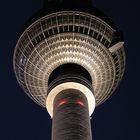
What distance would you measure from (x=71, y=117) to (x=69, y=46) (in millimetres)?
8153

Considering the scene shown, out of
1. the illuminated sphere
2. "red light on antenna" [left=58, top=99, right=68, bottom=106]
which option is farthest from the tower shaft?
the illuminated sphere

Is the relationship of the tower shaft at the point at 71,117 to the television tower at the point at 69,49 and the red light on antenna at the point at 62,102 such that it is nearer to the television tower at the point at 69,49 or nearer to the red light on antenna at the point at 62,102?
the red light on antenna at the point at 62,102

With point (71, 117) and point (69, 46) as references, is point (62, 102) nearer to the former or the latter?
point (71, 117)

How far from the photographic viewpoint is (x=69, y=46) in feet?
104

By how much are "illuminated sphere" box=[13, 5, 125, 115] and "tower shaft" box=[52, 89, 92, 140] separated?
4.63 m

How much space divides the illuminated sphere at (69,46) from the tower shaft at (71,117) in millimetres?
4629

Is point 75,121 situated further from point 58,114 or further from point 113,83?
point 113,83

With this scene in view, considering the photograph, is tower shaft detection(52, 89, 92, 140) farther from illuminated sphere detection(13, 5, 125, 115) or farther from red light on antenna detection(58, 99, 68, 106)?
illuminated sphere detection(13, 5, 125, 115)

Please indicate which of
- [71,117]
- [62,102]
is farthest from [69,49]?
[71,117]

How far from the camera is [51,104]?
30.0m

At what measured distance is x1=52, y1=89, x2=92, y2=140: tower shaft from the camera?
80.3 feet

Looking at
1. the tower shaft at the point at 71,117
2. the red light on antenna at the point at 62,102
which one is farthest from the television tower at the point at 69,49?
the red light on antenna at the point at 62,102

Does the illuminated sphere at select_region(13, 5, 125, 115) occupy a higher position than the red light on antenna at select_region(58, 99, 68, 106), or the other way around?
the illuminated sphere at select_region(13, 5, 125, 115)

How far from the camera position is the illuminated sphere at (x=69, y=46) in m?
31.4
